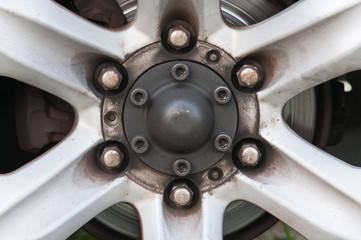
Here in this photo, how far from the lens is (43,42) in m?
0.98

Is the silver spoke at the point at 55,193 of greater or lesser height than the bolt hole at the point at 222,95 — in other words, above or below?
below

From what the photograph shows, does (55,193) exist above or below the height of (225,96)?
below

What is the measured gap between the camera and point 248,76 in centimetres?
103

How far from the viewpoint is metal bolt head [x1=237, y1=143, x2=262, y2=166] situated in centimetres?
105

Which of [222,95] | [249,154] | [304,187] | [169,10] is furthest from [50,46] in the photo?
[304,187]

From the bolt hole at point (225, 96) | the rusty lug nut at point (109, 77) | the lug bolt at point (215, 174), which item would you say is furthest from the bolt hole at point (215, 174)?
the rusty lug nut at point (109, 77)

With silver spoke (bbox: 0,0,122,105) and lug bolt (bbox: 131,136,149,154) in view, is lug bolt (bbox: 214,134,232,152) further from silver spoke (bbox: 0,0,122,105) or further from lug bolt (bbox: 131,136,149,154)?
silver spoke (bbox: 0,0,122,105)

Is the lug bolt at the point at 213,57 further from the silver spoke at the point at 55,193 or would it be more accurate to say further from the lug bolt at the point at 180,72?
the silver spoke at the point at 55,193

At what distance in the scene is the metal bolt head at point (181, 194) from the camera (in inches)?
41.6

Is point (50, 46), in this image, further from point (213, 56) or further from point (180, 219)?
point (180, 219)

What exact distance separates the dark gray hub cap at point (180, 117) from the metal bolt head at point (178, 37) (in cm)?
4

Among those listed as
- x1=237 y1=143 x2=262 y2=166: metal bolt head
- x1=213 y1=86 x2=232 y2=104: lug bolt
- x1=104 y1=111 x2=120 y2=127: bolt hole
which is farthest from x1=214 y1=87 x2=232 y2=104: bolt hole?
x1=104 y1=111 x2=120 y2=127: bolt hole

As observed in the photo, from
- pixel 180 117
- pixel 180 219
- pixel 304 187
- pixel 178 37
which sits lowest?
pixel 180 219

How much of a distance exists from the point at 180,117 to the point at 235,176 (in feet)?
0.60
